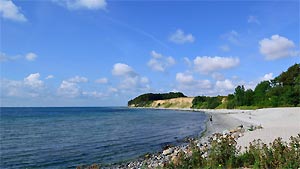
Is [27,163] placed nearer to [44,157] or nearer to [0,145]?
[44,157]

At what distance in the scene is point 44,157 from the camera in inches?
845

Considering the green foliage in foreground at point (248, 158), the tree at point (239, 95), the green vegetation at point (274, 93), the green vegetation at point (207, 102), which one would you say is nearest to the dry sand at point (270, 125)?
the green foliage in foreground at point (248, 158)

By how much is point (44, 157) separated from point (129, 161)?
21.2ft

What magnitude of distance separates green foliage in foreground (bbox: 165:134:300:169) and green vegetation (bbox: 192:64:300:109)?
58.0 metres

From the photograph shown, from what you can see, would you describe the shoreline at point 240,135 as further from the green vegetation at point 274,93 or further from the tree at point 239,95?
the tree at point 239,95

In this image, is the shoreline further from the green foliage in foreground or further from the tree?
the tree

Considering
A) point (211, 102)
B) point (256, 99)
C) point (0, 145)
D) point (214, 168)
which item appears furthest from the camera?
point (211, 102)

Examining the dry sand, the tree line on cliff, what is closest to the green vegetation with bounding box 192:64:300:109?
the tree line on cliff

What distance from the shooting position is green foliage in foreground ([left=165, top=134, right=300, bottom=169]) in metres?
8.95

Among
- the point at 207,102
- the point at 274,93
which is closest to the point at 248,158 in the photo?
the point at 274,93

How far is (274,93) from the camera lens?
7525cm

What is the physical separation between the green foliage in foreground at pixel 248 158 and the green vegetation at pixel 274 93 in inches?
2285

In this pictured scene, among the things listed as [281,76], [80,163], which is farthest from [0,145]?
[281,76]

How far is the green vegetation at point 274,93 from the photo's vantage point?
6522 cm
